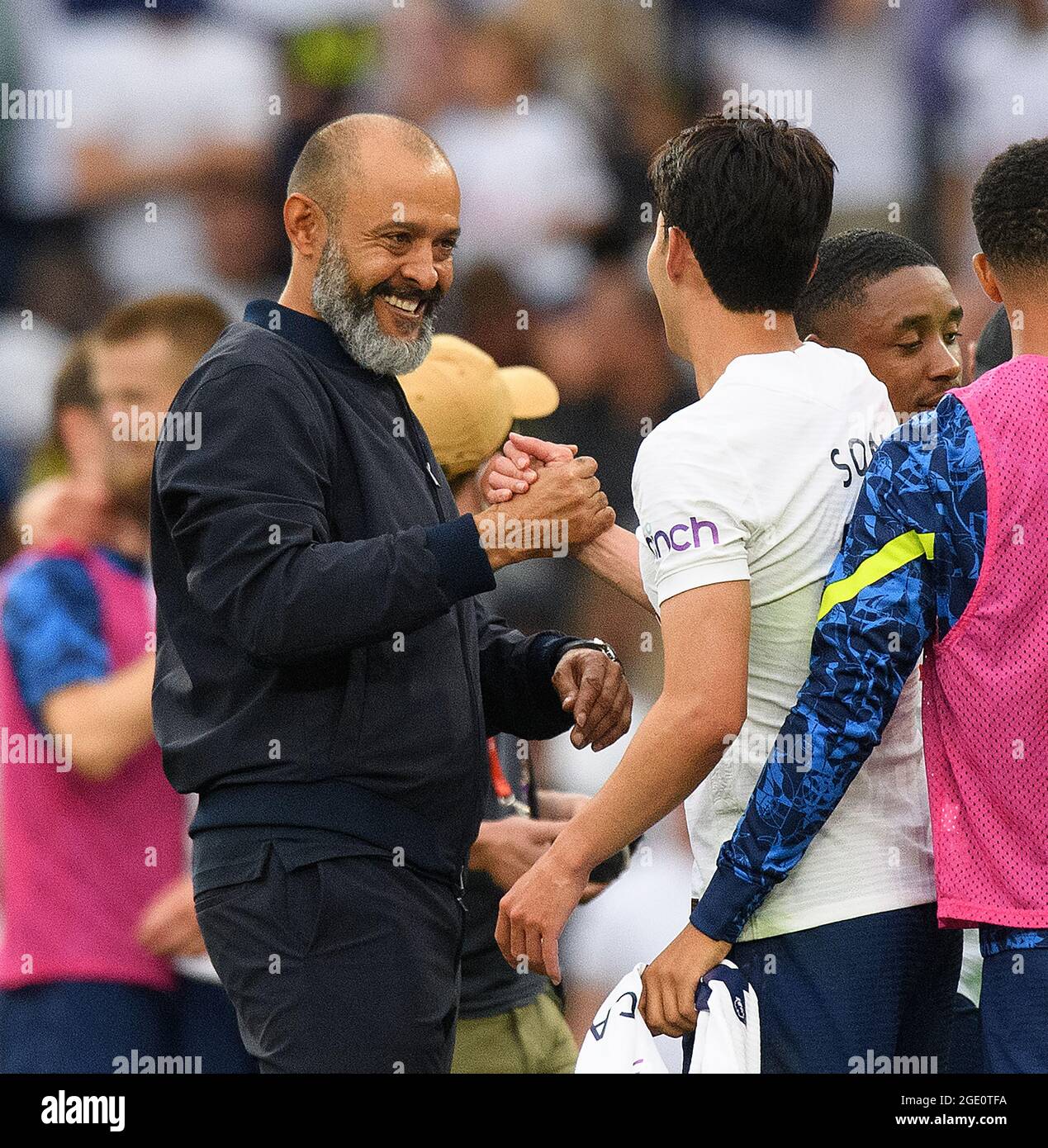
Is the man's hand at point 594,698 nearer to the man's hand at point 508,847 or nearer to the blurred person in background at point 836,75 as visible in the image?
the man's hand at point 508,847

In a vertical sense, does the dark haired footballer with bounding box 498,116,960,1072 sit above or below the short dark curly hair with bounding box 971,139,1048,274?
below

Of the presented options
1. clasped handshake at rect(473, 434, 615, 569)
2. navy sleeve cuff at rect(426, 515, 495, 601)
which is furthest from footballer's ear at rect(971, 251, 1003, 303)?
navy sleeve cuff at rect(426, 515, 495, 601)

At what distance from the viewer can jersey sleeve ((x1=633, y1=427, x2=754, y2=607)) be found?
167 cm

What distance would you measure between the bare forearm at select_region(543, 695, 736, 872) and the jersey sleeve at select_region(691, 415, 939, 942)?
0.07 m

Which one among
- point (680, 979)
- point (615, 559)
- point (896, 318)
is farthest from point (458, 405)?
point (680, 979)

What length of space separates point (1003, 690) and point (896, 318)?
0.77 m

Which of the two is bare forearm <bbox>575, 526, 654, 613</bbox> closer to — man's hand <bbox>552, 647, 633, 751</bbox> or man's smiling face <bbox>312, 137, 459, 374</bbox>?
man's hand <bbox>552, 647, 633, 751</bbox>

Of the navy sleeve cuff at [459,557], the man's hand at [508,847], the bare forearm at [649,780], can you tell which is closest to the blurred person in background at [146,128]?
the man's hand at [508,847]

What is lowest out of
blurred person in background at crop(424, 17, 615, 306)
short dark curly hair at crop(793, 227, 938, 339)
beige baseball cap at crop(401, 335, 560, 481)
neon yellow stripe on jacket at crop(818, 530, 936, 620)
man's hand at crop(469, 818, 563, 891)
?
man's hand at crop(469, 818, 563, 891)

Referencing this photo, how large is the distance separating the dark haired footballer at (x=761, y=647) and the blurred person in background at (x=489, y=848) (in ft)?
2.79

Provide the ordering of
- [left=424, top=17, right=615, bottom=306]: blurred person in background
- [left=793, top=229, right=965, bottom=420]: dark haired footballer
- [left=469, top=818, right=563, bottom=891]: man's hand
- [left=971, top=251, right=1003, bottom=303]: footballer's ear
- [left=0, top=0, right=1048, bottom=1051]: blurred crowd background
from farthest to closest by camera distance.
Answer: [left=424, top=17, right=615, bottom=306]: blurred person in background
[left=0, top=0, right=1048, bottom=1051]: blurred crowd background
[left=469, top=818, right=563, bottom=891]: man's hand
[left=793, top=229, right=965, bottom=420]: dark haired footballer
[left=971, top=251, right=1003, bottom=303]: footballer's ear

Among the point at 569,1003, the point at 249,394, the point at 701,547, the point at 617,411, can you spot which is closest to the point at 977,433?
the point at 701,547

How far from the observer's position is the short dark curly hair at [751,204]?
1802mm

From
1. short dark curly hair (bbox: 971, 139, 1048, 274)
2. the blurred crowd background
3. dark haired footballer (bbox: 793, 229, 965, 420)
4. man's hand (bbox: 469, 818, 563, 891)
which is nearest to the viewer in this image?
short dark curly hair (bbox: 971, 139, 1048, 274)
